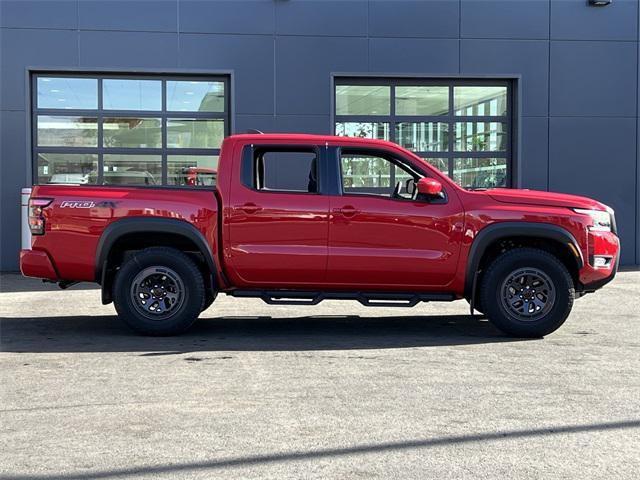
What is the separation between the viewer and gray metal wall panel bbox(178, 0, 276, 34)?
562 inches

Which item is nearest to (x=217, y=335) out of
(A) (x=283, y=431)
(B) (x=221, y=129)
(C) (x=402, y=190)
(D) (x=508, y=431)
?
(C) (x=402, y=190)

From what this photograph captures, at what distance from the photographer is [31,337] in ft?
25.3

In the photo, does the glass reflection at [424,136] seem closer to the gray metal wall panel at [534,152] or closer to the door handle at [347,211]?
the gray metal wall panel at [534,152]

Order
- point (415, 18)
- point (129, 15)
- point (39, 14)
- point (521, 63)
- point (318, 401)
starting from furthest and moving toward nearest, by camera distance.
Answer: point (521, 63), point (415, 18), point (129, 15), point (39, 14), point (318, 401)

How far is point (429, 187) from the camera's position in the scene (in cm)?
745

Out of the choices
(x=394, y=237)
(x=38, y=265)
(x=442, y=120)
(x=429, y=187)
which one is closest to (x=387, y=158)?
(x=429, y=187)

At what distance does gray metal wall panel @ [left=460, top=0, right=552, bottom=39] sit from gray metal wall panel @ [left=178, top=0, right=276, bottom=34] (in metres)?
3.71

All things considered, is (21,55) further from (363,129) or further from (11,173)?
(363,129)

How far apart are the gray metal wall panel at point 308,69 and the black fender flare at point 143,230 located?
7320mm

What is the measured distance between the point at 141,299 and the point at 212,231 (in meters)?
0.96

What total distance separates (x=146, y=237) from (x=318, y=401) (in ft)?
10.6

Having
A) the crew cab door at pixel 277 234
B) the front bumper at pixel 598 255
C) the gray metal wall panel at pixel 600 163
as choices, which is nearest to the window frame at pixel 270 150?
the crew cab door at pixel 277 234

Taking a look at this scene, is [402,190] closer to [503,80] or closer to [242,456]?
[242,456]

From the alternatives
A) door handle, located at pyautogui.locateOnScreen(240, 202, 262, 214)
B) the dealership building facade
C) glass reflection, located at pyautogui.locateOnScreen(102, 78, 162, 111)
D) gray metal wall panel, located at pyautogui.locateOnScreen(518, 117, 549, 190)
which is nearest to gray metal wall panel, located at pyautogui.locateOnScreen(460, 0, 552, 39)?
the dealership building facade
